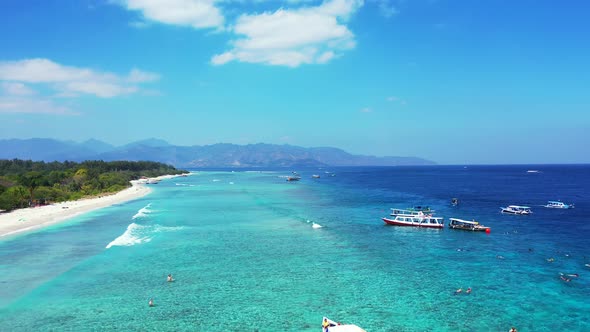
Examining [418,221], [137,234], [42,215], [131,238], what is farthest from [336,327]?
[42,215]

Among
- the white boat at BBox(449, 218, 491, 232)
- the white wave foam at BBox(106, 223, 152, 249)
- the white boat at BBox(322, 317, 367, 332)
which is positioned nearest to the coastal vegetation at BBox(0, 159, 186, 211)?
the white wave foam at BBox(106, 223, 152, 249)

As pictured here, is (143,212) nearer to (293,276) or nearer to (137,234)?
(137,234)

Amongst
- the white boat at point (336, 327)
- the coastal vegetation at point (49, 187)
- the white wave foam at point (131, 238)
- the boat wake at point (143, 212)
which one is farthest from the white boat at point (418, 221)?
the coastal vegetation at point (49, 187)

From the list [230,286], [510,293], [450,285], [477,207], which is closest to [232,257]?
[230,286]

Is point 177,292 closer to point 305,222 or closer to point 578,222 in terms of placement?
point 305,222

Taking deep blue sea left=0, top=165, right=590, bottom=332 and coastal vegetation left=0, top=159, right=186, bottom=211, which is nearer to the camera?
deep blue sea left=0, top=165, right=590, bottom=332

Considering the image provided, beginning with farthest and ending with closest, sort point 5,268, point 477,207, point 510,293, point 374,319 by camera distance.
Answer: point 477,207
point 5,268
point 510,293
point 374,319

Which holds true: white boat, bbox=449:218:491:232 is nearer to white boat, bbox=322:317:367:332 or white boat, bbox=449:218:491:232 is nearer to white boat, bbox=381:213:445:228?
white boat, bbox=381:213:445:228
